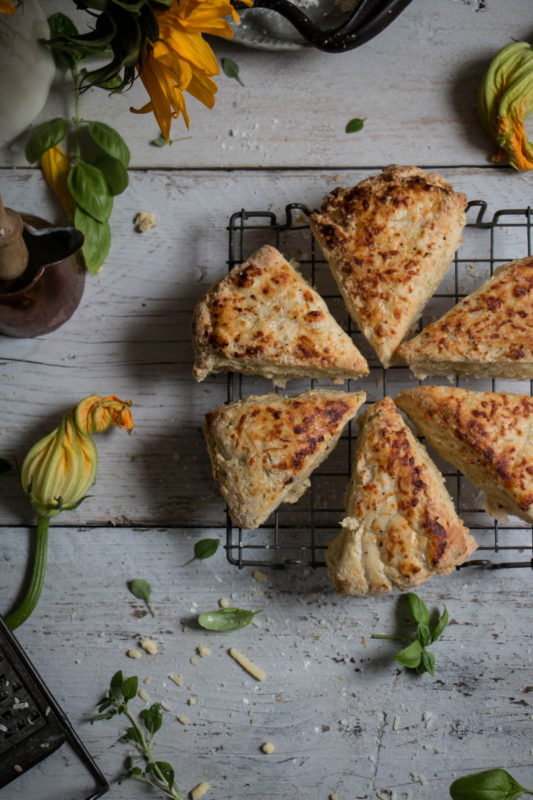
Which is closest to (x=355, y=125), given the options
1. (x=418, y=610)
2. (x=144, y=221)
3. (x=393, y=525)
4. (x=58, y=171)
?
(x=144, y=221)

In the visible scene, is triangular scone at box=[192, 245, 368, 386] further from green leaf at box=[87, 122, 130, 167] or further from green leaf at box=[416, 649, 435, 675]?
green leaf at box=[416, 649, 435, 675]

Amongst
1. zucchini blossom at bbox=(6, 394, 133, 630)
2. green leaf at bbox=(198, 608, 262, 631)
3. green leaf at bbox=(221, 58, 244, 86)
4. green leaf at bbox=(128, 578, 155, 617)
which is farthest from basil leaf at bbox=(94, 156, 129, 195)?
green leaf at bbox=(198, 608, 262, 631)

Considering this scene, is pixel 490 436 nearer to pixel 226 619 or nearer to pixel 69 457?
pixel 226 619

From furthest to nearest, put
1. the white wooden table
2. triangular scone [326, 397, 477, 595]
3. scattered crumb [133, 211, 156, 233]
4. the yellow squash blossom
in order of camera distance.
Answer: scattered crumb [133, 211, 156, 233] < the white wooden table < triangular scone [326, 397, 477, 595] < the yellow squash blossom

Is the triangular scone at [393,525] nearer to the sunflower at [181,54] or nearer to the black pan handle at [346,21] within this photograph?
the sunflower at [181,54]

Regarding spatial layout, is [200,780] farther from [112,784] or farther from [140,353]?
[140,353]

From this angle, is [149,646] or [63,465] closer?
[63,465]
